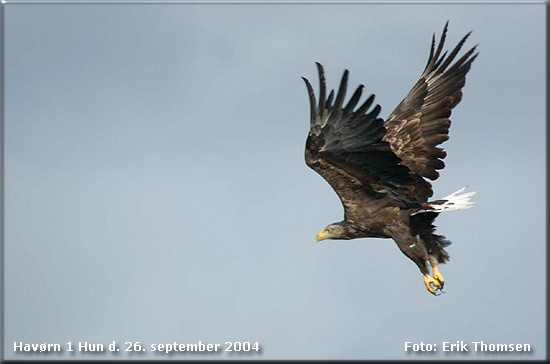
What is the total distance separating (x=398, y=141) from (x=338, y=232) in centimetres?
149

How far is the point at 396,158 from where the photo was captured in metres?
12.4

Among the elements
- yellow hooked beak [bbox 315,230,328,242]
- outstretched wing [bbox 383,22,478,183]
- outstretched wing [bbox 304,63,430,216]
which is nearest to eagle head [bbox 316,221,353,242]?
yellow hooked beak [bbox 315,230,328,242]

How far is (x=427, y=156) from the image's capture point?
13484 mm

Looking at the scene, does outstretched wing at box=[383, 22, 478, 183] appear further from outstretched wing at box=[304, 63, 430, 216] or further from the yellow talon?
the yellow talon

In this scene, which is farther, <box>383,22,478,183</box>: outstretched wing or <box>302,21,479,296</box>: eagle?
<box>383,22,478,183</box>: outstretched wing

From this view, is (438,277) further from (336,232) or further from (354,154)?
(354,154)

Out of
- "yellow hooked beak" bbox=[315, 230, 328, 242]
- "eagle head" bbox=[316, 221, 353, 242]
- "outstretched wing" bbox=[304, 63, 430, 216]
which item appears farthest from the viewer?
"yellow hooked beak" bbox=[315, 230, 328, 242]

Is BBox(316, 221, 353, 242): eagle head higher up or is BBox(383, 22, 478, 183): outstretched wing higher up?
BBox(383, 22, 478, 183): outstretched wing

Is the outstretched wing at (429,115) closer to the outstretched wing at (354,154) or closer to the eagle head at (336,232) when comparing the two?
the outstretched wing at (354,154)

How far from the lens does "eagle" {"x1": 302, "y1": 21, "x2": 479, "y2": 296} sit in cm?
1195

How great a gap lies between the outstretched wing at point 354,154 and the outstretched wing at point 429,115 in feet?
1.30

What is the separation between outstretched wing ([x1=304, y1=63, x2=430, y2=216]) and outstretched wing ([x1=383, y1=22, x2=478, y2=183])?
15.6 inches

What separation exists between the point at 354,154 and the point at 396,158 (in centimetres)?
55

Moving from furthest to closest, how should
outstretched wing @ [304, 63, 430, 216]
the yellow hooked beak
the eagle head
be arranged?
the yellow hooked beak, the eagle head, outstretched wing @ [304, 63, 430, 216]
